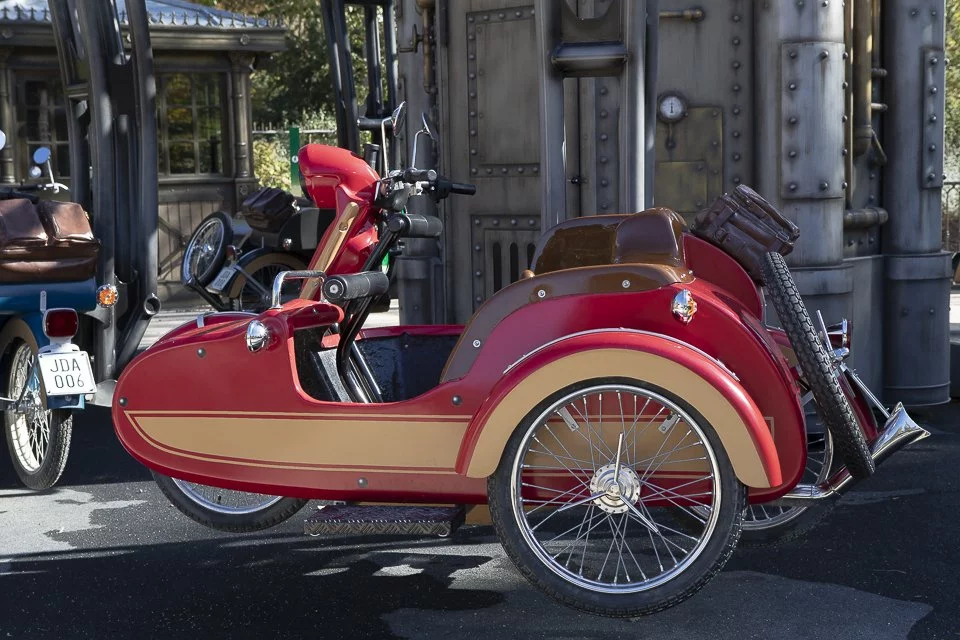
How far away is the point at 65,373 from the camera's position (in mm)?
5594

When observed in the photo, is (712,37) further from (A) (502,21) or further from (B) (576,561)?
(B) (576,561)

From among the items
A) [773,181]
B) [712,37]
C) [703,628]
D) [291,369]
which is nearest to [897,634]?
[703,628]

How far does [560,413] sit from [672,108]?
3307 millimetres

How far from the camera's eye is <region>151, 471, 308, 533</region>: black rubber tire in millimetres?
4801

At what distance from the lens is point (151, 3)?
15.6 metres

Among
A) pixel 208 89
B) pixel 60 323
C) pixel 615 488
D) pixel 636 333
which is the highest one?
pixel 208 89

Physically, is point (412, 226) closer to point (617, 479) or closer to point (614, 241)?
point (614, 241)

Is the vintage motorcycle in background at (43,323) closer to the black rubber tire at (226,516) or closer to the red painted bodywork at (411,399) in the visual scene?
the black rubber tire at (226,516)

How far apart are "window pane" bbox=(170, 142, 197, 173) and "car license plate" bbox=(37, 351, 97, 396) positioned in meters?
10.0

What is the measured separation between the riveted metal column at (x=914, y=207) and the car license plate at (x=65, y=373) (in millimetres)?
4503

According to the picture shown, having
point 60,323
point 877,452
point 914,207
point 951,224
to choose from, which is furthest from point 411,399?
point 951,224

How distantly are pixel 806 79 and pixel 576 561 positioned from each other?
126 inches

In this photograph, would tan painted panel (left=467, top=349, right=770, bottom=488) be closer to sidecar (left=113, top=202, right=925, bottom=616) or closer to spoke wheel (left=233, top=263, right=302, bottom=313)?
sidecar (left=113, top=202, right=925, bottom=616)

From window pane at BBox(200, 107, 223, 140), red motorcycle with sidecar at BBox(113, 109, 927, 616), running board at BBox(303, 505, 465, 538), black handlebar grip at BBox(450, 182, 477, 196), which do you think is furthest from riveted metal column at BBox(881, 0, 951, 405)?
window pane at BBox(200, 107, 223, 140)
